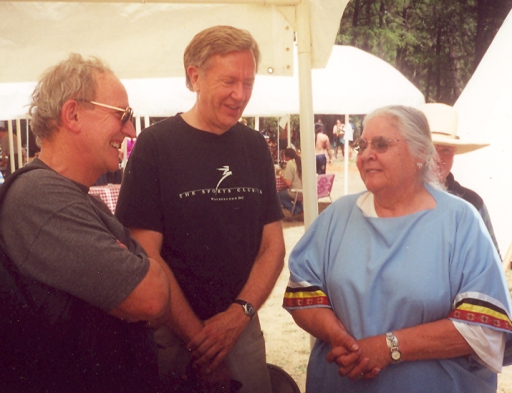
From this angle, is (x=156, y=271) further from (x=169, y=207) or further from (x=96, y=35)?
(x=96, y=35)

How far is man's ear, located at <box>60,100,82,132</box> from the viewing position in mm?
1480

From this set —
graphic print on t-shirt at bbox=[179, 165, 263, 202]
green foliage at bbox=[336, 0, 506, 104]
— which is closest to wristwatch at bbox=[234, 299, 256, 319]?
graphic print on t-shirt at bbox=[179, 165, 263, 202]

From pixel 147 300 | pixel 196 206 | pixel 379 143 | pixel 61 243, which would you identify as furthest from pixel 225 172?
pixel 61 243

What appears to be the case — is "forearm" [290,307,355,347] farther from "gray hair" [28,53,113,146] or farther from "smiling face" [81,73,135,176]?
"gray hair" [28,53,113,146]

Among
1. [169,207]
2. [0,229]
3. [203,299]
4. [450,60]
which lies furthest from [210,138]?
[450,60]

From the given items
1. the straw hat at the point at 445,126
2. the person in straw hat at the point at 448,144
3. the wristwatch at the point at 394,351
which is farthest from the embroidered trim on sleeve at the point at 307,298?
the straw hat at the point at 445,126

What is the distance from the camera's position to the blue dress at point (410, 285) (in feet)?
6.21

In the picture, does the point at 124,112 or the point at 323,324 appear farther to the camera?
the point at 323,324

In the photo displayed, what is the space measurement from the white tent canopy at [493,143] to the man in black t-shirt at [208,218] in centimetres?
382

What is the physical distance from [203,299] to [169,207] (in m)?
0.38

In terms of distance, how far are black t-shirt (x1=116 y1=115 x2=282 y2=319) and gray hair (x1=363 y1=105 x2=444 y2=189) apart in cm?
62

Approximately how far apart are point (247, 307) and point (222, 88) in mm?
860

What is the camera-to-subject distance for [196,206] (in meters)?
2.08

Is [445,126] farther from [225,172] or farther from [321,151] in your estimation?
[321,151]
